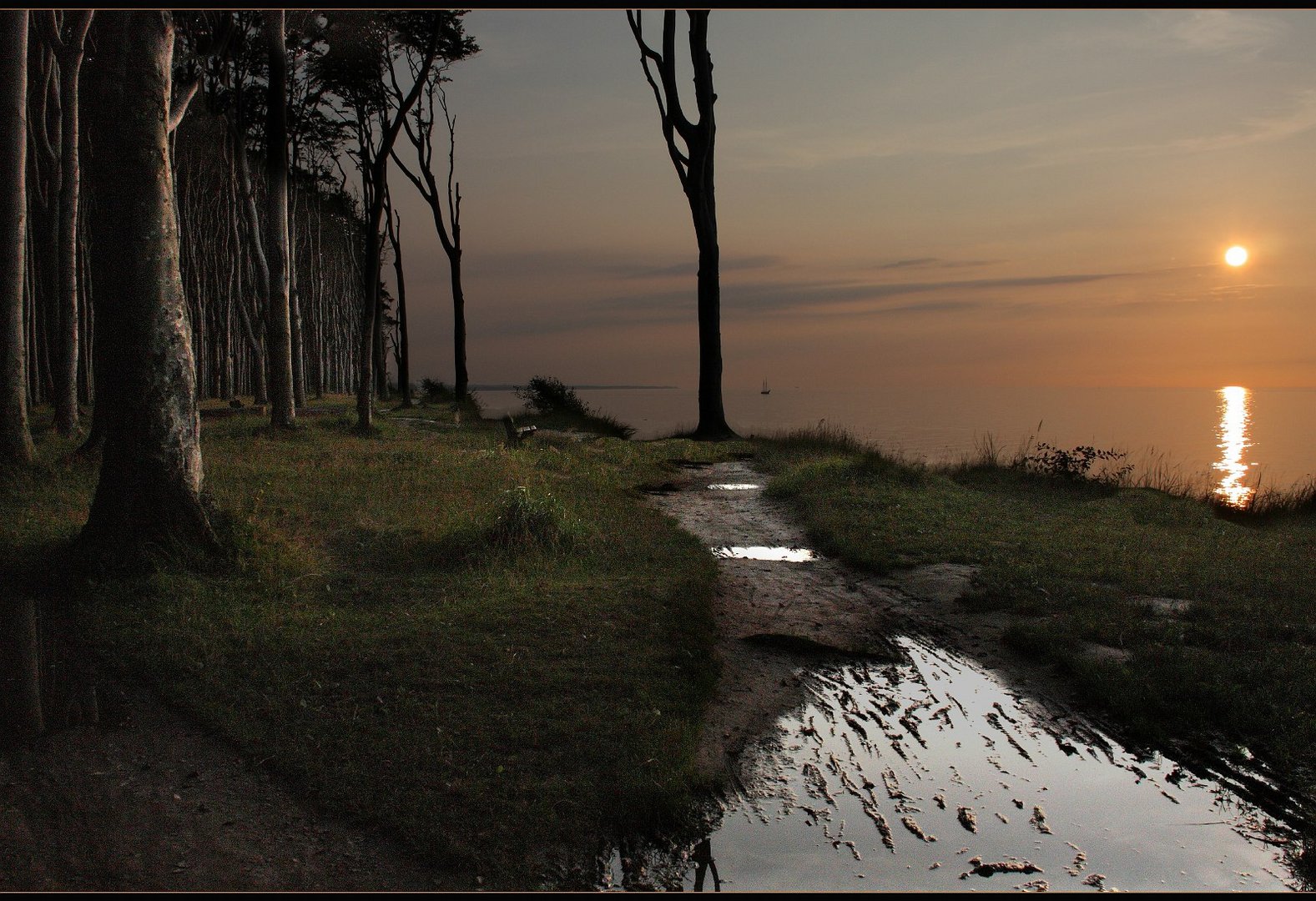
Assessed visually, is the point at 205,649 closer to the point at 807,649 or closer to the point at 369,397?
the point at 807,649

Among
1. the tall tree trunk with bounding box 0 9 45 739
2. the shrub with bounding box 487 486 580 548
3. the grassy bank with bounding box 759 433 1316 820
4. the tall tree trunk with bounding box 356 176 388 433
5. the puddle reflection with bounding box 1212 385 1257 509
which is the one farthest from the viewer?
the tall tree trunk with bounding box 356 176 388 433

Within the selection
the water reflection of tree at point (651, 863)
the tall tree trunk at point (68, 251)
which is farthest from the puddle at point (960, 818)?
the tall tree trunk at point (68, 251)

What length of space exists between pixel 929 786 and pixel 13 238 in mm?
12770

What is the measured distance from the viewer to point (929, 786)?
161 inches

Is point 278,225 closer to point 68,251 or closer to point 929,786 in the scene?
point 68,251

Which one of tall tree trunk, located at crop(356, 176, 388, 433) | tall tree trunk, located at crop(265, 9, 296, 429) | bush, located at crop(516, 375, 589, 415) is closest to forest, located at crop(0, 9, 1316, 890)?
tall tree trunk, located at crop(265, 9, 296, 429)

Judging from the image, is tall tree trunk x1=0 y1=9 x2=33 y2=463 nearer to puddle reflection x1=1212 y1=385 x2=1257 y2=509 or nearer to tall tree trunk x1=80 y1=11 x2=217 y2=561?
tall tree trunk x1=80 y1=11 x2=217 y2=561

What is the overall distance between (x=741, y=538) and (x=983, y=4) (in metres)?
6.38

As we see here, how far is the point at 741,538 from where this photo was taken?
9.82 metres

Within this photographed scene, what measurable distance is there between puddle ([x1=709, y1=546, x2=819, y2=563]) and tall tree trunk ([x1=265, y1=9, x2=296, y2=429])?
409 inches

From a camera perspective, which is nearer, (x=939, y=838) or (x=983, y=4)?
(x=939, y=838)

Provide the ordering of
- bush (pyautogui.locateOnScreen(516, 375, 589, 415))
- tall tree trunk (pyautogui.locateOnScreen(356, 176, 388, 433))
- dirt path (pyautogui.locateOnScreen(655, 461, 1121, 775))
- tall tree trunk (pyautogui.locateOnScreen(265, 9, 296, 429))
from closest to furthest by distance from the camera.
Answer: dirt path (pyautogui.locateOnScreen(655, 461, 1121, 775)) < tall tree trunk (pyautogui.locateOnScreen(265, 9, 296, 429)) < tall tree trunk (pyautogui.locateOnScreen(356, 176, 388, 433)) < bush (pyautogui.locateOnScreen(516, 375, 589, 415))

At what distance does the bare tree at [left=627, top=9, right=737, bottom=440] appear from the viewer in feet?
66.1

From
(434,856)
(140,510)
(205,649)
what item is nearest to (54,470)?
(140,510)
